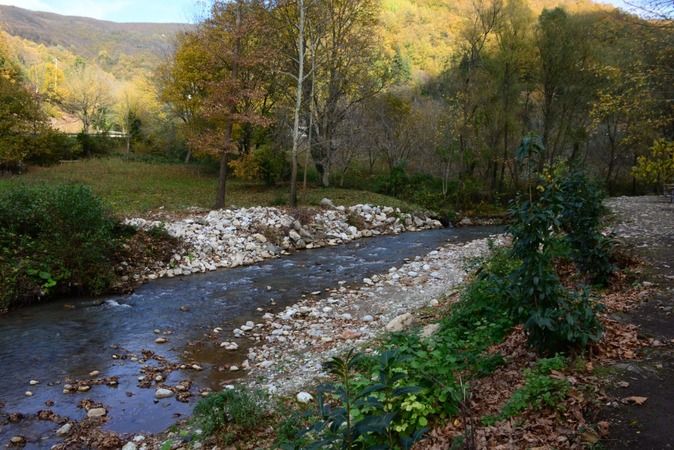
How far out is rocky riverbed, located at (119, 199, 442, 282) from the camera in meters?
13.8

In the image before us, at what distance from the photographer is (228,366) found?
277 inches

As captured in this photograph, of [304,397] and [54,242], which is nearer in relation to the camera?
[304,397]

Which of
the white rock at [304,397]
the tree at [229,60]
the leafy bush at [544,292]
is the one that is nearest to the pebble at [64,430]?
the white rock at [304,397]

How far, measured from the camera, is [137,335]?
846cm

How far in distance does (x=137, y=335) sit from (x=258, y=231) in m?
8.18

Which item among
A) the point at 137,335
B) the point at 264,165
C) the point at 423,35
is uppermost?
the point at 423,35

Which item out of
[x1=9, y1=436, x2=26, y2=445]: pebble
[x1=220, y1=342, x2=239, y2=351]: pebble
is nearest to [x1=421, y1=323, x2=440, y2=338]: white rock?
[x1=220, y1=342, x2=239, y2=351]: pebble

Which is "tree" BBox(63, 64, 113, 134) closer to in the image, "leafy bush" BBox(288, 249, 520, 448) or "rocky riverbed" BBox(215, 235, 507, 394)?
"rocky riverbed" BBox(215, 235, 507, 394)

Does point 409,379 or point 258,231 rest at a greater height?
point 409,379

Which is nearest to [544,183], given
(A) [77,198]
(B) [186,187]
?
(A) [77,198]

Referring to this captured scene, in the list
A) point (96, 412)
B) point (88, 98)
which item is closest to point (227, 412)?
point (96, 412)

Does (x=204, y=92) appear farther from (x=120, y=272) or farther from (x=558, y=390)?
(x=558, y=390)

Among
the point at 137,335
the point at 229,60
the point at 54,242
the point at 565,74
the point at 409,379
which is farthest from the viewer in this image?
the point at 565,74

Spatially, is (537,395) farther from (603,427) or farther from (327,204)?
(327,204)
